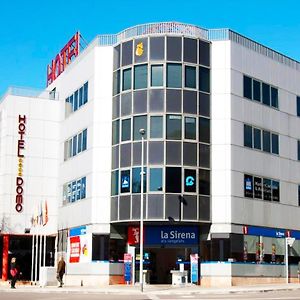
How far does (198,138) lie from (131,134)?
454cm

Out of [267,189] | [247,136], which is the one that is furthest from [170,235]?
[247,136]

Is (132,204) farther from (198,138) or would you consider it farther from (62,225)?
(62,225)

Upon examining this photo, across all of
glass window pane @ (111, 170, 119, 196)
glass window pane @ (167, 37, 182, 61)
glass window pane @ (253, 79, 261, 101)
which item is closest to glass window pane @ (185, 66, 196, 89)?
glass window pane @ (167, 37, 182, 61)

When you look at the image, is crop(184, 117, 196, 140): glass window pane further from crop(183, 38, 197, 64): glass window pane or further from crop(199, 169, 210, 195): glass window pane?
crop(183, 38, 197, 64): glass window pane

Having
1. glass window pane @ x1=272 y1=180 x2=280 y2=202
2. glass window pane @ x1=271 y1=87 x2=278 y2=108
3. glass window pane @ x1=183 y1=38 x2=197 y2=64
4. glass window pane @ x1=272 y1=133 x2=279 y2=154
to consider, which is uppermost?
glass window pane @ x1=183 y1=38 x2=197 y2=64

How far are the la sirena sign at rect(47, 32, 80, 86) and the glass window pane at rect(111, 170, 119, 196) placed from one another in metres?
14.6

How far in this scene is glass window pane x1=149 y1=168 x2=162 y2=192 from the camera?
43156 mm

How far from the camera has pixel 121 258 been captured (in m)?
45.1

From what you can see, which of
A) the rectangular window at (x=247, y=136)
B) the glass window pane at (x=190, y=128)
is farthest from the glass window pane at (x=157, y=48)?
the rectangular window at (x=247, y=136)

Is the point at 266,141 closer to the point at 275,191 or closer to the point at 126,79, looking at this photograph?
the point at 275,191

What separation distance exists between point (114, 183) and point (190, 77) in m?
8.95

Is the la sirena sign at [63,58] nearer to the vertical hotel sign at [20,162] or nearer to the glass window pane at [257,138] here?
the vertical hotel sign at [20,162]

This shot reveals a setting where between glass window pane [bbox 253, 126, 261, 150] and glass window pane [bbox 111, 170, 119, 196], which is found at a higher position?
glass window pane [bbox 253, 126, 261, 150]

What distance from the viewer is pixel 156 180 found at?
43312 millimetres
